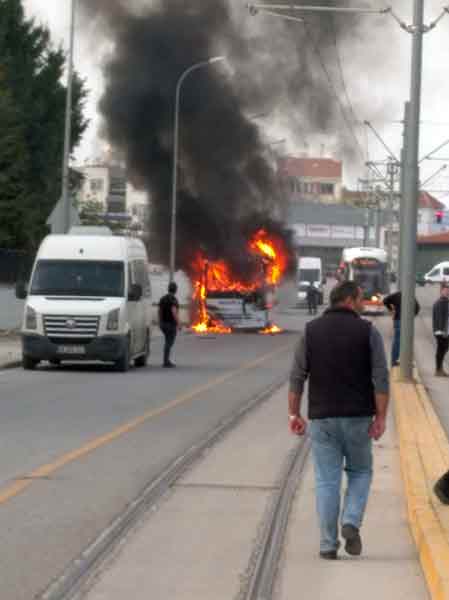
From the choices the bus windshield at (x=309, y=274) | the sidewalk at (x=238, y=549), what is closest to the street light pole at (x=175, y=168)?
the bus windshield at (x=309, y=274)

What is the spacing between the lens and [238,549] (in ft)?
32.0

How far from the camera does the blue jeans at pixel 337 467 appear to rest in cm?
930

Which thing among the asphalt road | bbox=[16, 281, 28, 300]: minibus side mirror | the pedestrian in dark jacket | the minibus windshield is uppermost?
the minibus windshield

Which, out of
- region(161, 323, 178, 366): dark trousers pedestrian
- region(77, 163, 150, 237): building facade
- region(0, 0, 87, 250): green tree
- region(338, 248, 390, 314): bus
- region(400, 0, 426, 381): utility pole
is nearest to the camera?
region(400, 0, 426, 381): utility pole

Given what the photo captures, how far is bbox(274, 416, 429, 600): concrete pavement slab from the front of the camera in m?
8.41

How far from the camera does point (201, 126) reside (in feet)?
192

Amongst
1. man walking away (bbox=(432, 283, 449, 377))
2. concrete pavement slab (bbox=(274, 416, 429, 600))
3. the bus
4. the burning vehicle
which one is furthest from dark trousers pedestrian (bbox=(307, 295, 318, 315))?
concrete pavement slab (bbox=(274, 416, 429, 600))

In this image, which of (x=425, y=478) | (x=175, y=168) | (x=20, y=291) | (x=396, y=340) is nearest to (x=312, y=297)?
(x=175, y=168)

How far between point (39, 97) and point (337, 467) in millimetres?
51221

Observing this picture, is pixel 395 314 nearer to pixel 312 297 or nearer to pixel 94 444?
pixel 94 444

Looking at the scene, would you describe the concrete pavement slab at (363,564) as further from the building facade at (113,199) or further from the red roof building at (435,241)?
the red roof building at (435,241)

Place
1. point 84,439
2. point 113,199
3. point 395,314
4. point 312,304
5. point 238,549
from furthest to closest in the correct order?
point 113,199
point 312,304
point 395,314
point 84,439
point 238,549

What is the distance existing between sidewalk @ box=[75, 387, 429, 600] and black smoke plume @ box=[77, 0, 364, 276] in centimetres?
3844

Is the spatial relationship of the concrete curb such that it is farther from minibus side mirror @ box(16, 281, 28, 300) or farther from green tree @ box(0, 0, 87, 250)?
green tree @ box(0, 0, 87, 250)
